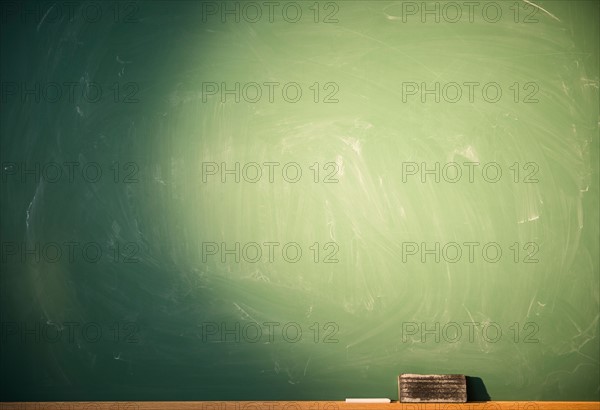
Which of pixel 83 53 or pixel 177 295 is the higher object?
pixel 83 53

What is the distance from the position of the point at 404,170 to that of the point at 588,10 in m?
1.05

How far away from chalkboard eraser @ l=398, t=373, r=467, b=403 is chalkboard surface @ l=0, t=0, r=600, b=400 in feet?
0.19

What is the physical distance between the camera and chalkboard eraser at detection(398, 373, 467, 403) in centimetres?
253

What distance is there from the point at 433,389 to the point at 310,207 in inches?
36.4

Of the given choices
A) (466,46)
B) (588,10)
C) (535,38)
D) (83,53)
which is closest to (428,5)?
(466,46)

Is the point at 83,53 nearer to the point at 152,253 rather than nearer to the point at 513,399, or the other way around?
the point at 152,253

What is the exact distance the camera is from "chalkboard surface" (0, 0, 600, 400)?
8.45 feet

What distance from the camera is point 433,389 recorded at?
99.9 inches

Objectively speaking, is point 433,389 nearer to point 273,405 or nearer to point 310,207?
point 273,405

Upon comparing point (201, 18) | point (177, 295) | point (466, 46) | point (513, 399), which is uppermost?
point (201, 18)

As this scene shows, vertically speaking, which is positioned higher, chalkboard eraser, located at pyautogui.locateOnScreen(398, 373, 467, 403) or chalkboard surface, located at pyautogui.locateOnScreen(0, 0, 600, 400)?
chalkboard surface, located at pyautogui.locateOnScreen(0, 0, 600, 400)

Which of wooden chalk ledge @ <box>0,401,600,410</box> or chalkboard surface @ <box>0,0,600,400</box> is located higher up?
chalkboard surface @ <box>0,0,600,400</box>

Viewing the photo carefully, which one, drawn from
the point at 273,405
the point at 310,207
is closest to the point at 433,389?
the point at 273,405

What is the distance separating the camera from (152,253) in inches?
102
